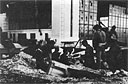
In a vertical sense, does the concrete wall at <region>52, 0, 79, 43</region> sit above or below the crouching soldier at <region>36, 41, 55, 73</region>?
above

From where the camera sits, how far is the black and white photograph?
2912 mm

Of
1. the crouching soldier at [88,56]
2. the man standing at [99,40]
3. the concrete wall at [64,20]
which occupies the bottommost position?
the crouching soldier at [88,56]

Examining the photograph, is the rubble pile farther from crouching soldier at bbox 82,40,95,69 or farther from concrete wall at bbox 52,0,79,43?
concrete wall at bbox 52,0,79,43

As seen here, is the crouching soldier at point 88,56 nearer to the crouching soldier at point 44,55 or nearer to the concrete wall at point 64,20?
the concrete wall at point 64,20

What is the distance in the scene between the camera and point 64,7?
2.89m

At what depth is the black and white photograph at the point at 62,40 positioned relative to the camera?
2912 millimetres

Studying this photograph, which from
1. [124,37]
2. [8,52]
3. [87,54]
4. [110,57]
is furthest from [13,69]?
[124,37]

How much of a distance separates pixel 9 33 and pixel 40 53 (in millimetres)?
561

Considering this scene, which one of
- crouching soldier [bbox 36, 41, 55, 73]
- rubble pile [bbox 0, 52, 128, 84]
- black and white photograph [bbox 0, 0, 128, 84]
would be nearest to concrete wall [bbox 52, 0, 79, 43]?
black and white photograph [bbox 0, 0, 128, 84]

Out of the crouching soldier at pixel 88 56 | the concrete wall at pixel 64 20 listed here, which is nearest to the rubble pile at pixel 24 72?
the crouching soldier at pixel 88 56

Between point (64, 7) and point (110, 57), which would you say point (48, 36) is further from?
point (110, 57)

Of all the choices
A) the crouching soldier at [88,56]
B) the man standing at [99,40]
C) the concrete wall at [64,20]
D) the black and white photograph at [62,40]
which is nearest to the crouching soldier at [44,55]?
the black and white photograph at [62,40]

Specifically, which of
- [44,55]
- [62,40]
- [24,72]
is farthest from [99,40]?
Answer: [24,72]

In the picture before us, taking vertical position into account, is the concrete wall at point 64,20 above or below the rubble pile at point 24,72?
above
